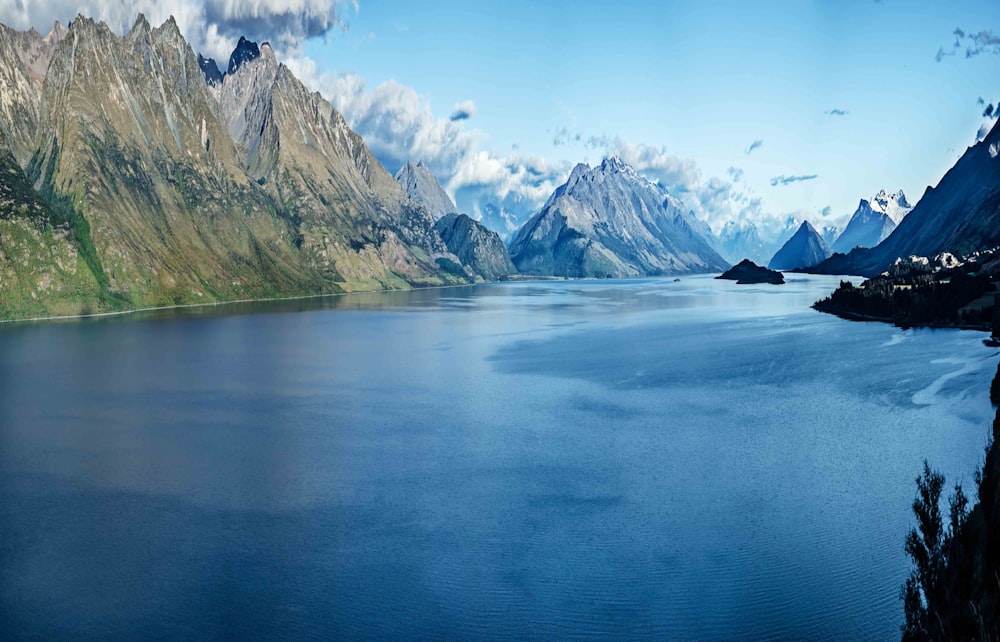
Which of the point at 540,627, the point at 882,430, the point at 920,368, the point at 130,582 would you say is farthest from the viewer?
the point at 920,368

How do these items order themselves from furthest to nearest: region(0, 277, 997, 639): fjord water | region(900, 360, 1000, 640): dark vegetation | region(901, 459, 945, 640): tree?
region(0, 277, 997, 639): fjord water, region(901, 459, 945, 640): tree, region(900, 360, 1000, 640): dark vegetation

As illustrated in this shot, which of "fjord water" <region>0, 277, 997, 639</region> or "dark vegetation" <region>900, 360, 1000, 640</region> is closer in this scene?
"dark vegetation" <region>900, 360, 1000, 640</region>

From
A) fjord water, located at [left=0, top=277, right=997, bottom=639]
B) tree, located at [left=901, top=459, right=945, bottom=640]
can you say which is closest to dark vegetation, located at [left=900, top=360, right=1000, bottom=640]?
tree, located at [left=901, top=459, right=945, bottom=640]

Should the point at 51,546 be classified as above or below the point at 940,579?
below

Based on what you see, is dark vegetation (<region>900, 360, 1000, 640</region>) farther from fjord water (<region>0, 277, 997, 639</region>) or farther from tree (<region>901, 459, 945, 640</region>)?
fjord water (<region>0, 277, 997, 639</region>)

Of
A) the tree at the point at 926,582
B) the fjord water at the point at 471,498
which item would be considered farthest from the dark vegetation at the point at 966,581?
the fjord water at the point at 471,498

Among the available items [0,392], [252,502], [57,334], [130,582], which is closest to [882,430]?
[252,502]

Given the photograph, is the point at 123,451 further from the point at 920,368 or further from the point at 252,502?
the point at 920,368

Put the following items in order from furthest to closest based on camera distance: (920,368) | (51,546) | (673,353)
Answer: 1. (673,353)
2. (920,368)
3. (51,546)
